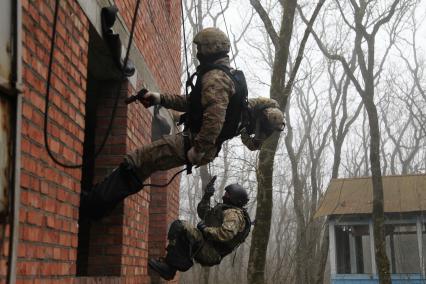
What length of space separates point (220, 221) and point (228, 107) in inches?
54.1

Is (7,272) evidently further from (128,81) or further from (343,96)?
(343,96)

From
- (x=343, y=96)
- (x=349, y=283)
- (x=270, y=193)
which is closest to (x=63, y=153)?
(x=270, y=193)

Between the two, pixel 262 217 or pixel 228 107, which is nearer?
pixel 228 107

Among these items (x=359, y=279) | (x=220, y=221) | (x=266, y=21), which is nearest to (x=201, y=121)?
(x=220, y=221)

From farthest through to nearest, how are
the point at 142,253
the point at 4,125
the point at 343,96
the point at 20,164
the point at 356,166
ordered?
the point at 356,166 < the point at 343,96 < the point at 142,253 < the point at 20,164 < the point at 4,125

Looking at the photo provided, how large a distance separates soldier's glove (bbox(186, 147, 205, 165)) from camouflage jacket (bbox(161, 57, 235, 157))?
0.11ft

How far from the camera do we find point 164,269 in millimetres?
4348

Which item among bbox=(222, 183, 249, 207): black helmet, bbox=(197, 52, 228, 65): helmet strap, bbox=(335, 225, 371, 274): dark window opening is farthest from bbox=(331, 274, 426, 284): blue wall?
bbox=(197, 52, 228, 65): helmet strap

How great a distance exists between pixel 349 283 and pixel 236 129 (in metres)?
14.3

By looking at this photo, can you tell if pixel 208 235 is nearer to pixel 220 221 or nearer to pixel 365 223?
pixel 220 221

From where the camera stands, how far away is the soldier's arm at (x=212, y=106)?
374cm

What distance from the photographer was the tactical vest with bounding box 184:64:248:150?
12.9 feet

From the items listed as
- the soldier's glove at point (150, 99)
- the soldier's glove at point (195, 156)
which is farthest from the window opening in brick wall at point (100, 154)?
the soldier's glove at point (195, 156)

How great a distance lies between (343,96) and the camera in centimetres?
2570
